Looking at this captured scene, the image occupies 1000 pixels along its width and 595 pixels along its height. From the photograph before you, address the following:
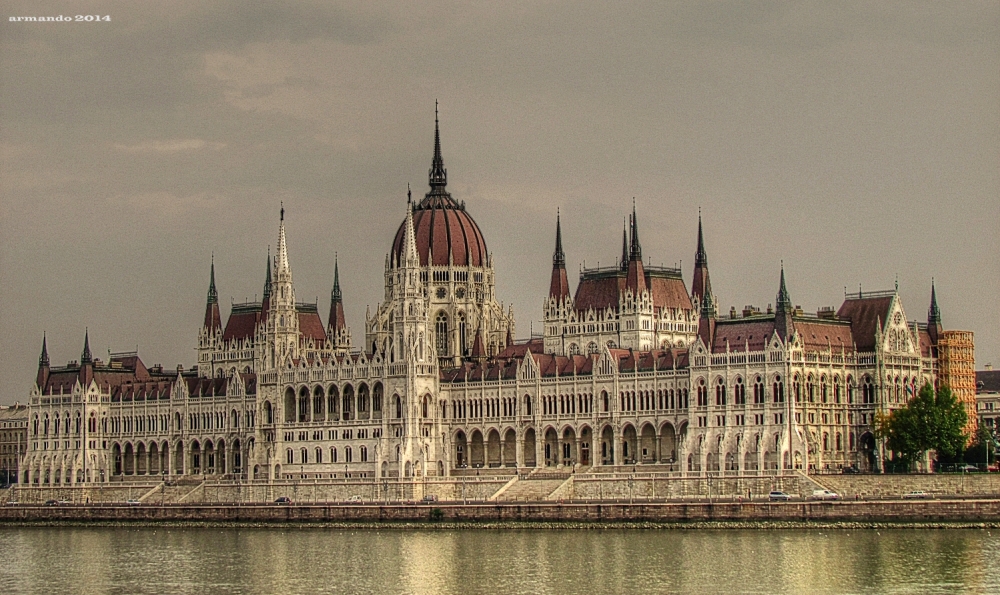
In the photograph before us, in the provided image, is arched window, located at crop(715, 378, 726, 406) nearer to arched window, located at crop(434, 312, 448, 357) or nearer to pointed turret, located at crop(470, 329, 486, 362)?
pointed turret, located at crop(470, 329, 486, 362)

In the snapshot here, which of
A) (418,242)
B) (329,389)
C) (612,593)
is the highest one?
(418,242)

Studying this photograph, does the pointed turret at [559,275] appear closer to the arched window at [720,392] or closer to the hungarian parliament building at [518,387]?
the hungarian parliament building at [518,387]

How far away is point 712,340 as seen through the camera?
16150 cm

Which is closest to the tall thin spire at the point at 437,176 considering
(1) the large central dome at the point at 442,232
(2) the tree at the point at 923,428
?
(1) the large central dome at the point at 442,232

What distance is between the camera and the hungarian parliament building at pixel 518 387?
6230 inches

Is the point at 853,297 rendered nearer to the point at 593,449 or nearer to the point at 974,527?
the point at 593,449

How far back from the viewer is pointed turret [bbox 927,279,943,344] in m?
169

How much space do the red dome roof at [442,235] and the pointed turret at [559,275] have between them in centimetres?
1200

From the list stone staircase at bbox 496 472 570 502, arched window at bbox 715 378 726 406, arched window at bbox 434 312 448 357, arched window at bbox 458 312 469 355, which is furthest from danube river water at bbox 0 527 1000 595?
arched window at bbox 458 312 469 355

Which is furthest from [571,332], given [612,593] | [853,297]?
[612,593]

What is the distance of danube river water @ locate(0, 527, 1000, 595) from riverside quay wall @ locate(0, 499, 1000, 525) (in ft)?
7.71

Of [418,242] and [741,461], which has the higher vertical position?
[418,242]

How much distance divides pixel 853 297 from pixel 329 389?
4358cm

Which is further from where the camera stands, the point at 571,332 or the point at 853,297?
the point at 571,332
